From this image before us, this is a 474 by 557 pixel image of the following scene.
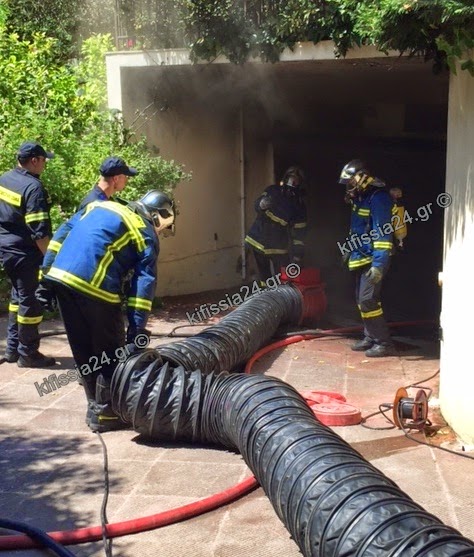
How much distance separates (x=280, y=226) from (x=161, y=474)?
16.5ft

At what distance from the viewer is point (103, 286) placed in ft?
16.9

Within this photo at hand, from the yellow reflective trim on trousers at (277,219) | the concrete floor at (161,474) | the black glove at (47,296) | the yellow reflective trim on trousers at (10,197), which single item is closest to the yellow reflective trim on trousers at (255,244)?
the yellow reflective trim on trousers at (277,219)

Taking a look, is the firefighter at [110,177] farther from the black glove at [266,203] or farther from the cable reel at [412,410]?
the black glove at [266,203]

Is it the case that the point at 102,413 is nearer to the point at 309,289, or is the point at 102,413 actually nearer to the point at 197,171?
the point at 309,289

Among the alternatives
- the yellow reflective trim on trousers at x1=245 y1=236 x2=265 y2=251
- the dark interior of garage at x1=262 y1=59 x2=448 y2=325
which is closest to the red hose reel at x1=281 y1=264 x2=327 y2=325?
the yellow reflective trim on trousers at x1=245 y1=236 x2=265 y2=251

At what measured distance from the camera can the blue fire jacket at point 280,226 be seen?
9.22 meters

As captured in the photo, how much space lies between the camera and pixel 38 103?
10031 mm

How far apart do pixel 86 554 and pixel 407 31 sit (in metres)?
3.79

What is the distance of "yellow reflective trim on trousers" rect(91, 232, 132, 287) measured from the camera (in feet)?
16.8

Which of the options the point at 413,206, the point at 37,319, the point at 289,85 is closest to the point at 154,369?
the point at 37,319

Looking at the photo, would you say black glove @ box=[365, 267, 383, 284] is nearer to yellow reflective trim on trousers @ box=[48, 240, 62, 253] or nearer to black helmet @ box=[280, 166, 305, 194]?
black helmet @ box=[280, 166, 305, 194]

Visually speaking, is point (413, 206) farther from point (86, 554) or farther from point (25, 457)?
point (86, 554)

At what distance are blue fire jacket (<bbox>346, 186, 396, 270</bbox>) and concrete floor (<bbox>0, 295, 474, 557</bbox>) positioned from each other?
1266mm

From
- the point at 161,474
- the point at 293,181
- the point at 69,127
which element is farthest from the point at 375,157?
the point at 161,474
